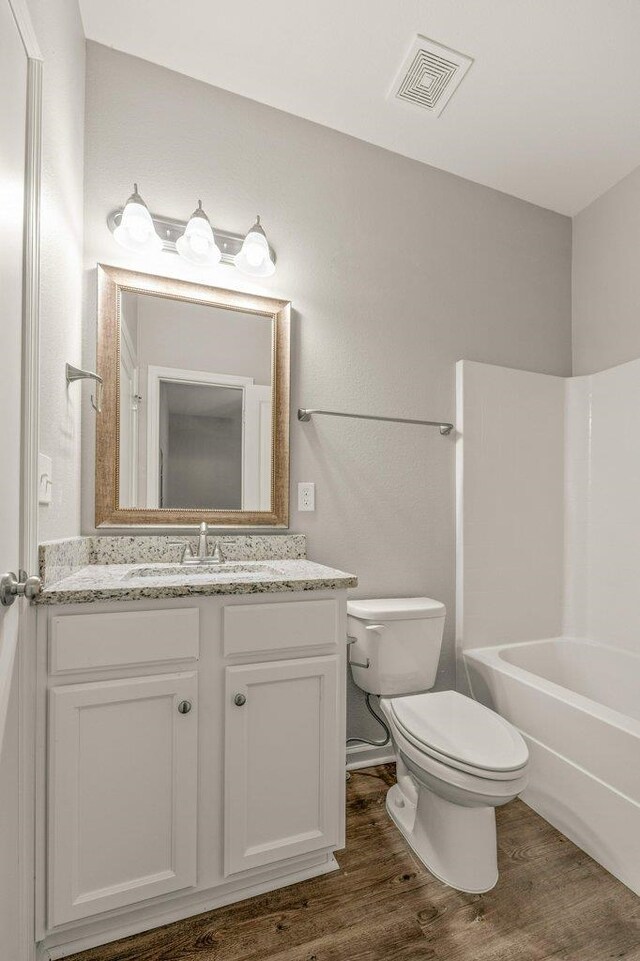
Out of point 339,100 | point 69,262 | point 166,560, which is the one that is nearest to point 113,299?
point 69,262

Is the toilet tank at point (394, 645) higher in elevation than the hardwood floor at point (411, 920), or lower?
higher

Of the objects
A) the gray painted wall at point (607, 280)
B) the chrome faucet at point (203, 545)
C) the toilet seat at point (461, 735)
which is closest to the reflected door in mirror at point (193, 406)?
the chrome faucet at point (203, 545)

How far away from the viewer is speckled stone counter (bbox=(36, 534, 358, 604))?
115 centimetres

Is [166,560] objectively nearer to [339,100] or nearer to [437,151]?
[339,100]

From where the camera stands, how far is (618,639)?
7.04ft

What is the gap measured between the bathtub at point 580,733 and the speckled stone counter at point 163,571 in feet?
2.96

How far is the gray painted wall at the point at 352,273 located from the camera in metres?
1.70

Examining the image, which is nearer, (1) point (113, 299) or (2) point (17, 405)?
(2) point (17, 405)

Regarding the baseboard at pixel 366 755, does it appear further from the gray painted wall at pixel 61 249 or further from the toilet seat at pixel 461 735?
the gray painted wall at pixel 61 249

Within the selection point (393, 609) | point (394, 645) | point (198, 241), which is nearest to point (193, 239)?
point (198, 241)

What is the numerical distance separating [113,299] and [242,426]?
0.62m

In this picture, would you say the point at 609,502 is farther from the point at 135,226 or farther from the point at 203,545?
the point at 135,226

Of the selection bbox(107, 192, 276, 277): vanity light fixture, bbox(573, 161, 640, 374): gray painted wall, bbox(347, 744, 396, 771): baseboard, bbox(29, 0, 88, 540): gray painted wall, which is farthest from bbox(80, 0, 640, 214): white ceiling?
bbox(347, 744, 396, 771): baseboard

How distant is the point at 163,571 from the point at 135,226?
1152 mm
